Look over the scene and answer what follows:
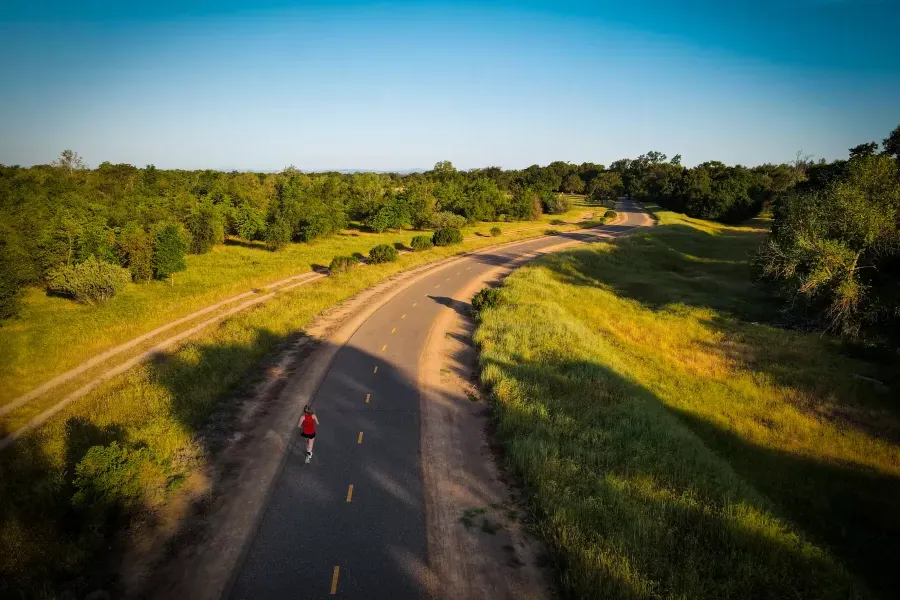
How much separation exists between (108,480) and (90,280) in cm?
3009

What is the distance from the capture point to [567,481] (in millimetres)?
12531

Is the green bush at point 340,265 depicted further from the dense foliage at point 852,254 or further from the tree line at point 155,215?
the dense foliage at point 852,254

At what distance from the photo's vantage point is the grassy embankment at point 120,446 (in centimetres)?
998

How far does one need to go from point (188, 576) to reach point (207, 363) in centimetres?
1331

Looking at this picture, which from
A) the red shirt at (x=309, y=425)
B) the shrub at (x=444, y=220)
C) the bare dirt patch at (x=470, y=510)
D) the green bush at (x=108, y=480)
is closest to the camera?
the bare dirt patch at (x=470, y=510)

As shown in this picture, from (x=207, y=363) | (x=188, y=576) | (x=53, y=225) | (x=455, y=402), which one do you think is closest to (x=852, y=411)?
(x=455, y=402)

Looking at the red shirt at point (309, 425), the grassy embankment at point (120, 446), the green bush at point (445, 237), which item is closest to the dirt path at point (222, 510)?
the grassy embankment at point (120, 446)

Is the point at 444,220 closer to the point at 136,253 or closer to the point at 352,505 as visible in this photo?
the point at 136,253

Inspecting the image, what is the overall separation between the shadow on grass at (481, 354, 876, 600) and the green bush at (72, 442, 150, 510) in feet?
35.7

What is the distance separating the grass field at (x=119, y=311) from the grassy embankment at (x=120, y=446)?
81 cm

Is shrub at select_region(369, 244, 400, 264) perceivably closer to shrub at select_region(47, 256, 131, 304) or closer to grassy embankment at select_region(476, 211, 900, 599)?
grassy embankment at select_region(476, 211, 900, 599)

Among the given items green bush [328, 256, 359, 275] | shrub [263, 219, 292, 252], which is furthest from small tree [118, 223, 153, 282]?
green bush [328, 256, 359, 275]

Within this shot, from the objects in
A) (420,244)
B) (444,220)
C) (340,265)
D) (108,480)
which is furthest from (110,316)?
(444,220)

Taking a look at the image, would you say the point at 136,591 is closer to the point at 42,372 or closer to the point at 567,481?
the point at 567,481
